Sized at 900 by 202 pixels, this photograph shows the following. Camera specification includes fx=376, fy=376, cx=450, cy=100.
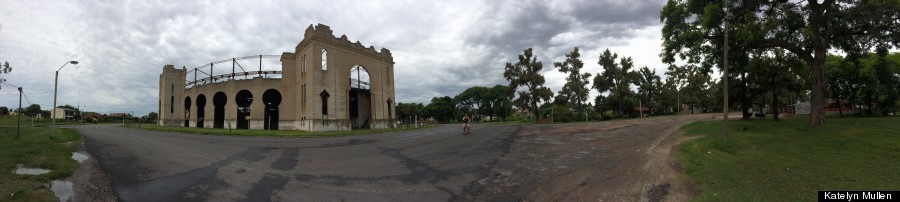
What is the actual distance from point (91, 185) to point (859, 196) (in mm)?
14903

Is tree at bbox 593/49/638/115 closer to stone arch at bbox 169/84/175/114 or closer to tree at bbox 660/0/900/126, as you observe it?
tree at bbox 660/0/900/126

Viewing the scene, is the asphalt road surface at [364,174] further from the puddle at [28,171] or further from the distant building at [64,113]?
the distant building at [64,113]

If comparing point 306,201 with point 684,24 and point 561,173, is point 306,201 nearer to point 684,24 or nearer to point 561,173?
point 561,173

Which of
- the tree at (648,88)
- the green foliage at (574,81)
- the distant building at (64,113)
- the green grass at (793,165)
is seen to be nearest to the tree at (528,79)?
the green foliage at (574,81)

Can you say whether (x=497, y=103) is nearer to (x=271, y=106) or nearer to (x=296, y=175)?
(x=271, y=106)

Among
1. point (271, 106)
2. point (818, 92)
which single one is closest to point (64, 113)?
point (271, 106)

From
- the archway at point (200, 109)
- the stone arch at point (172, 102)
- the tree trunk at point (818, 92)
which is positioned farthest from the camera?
the stone arch at point (172, 102)

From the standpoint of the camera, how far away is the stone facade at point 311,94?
3750cm

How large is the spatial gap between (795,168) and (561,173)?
519 cm

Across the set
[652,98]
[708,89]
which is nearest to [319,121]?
[652,98]

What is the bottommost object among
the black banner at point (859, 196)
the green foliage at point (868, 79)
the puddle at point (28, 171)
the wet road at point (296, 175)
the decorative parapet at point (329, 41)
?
→ the black banner at point (859, 196)

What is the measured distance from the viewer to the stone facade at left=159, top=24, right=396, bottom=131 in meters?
37.5

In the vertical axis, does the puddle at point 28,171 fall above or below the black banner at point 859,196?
above

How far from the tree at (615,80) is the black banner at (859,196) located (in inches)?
1980
